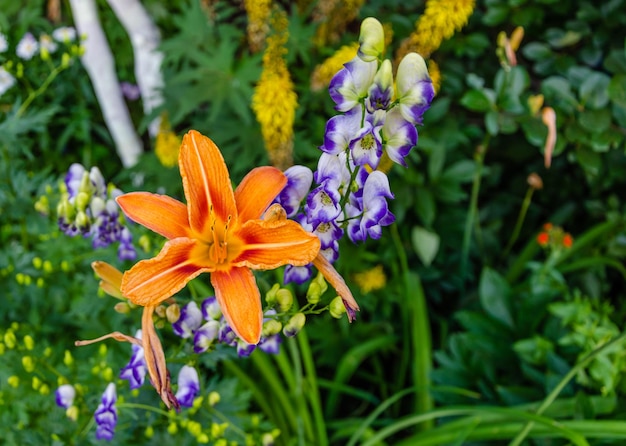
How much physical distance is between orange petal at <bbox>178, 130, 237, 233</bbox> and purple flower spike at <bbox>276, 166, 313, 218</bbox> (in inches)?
2.9

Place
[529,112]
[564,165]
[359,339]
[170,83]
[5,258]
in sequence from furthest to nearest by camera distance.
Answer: [564,165], [359,339], [170,83], [529,112], [5,258]

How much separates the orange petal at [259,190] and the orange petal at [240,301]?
2.5 inches

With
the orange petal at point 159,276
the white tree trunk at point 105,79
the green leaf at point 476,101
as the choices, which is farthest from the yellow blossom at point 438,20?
the white tree trunk at point 105,79

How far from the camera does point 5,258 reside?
1.35 meters

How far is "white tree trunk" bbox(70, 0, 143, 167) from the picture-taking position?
6.23 feet

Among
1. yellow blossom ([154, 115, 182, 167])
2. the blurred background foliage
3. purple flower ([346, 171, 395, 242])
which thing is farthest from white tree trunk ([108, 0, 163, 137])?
purple flower ([346, 171, 395, 242])

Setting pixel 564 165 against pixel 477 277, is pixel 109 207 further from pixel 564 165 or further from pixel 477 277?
pixel 564 165

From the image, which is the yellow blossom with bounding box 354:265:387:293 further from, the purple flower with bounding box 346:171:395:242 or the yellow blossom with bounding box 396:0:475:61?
the purple flower with bounding box 346:171:395:242

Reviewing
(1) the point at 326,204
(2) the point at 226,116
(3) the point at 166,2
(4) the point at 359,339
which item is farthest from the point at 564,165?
(1) the point at 326,204

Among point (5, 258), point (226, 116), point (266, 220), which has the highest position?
point (266, 220)

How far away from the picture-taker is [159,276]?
60 centimetres

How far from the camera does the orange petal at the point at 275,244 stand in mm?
596

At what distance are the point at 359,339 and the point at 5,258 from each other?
0.89 meters

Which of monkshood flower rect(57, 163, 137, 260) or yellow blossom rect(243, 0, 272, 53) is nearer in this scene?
monkshood flower rect(57, 163, 137, 260)
